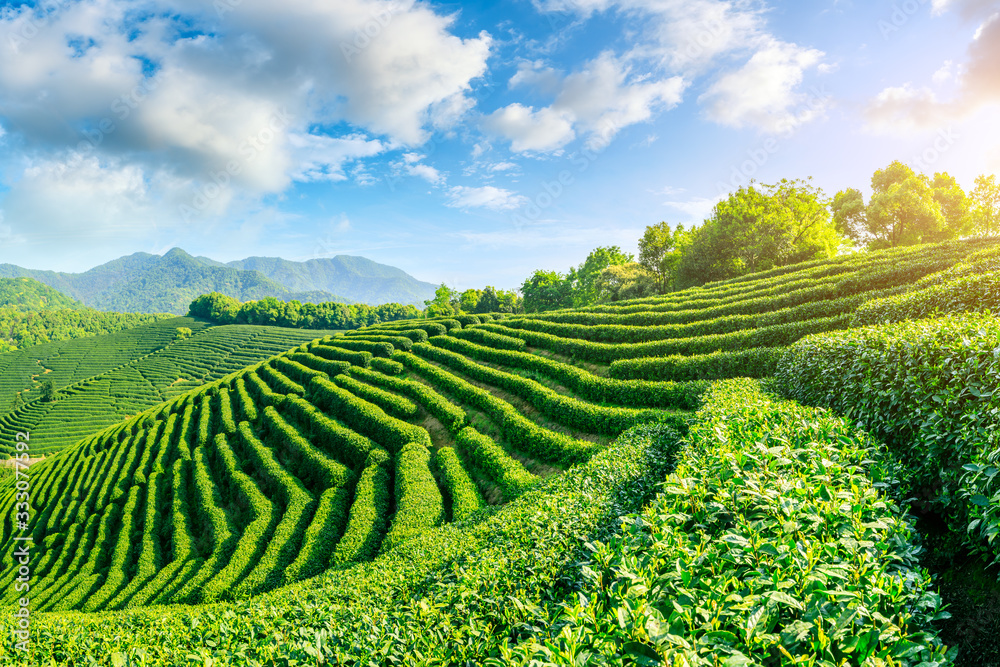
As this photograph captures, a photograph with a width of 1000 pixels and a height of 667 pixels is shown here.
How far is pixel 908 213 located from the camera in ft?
125

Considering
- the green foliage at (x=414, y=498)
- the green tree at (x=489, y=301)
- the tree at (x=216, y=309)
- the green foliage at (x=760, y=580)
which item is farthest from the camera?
the tree at (x=216, y=309)

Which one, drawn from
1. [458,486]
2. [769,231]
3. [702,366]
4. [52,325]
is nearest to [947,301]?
[702,366]

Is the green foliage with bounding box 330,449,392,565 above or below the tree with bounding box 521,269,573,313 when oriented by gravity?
below

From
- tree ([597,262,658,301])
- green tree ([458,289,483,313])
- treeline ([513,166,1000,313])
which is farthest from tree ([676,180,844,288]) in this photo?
green tree ([458,289,483,313])

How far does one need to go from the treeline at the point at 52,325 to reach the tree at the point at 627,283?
132 meters

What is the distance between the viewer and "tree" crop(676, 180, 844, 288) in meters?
37.8

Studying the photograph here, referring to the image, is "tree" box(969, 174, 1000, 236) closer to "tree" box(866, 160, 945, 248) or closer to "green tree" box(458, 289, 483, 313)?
"tree" box(866, 160, 945, 248)

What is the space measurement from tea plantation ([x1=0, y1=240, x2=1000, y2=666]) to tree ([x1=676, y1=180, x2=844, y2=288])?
1005cm

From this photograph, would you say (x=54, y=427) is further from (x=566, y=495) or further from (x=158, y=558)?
(x=566, y=495)

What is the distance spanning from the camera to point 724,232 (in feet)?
128

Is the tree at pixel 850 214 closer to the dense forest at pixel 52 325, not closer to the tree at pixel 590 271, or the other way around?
the tree at pixel 590 271

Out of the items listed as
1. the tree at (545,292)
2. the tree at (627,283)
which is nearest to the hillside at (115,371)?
the tree at (545,292)

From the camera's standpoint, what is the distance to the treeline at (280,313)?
111812 mm
